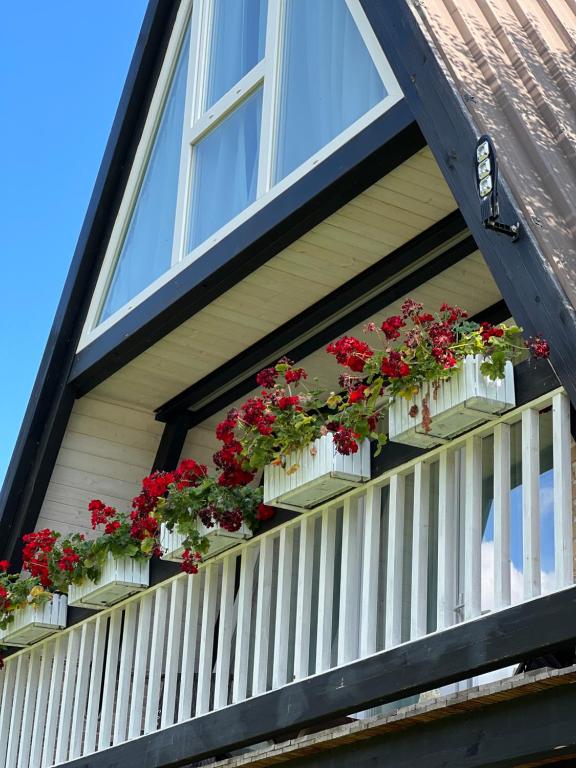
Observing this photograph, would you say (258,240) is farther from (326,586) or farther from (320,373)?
(326,586)

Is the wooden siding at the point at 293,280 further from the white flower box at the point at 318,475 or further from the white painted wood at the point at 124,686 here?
the white painted wood at the point at 124,686

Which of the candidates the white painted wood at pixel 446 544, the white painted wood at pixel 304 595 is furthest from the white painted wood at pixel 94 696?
the white painted wood at pixel 446 544

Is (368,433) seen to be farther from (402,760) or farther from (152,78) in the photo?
(152,78)

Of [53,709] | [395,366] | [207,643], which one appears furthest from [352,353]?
[53,709]

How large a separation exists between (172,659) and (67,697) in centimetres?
112

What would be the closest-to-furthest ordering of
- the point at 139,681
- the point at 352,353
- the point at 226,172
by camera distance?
the point at 352,353 → the point at 139,681 → the point at 226,172

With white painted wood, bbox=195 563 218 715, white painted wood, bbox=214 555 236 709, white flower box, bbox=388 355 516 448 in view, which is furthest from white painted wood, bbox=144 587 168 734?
white flower box, bbox=388 355 516 448

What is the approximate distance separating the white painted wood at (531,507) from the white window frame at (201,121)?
2023 mm

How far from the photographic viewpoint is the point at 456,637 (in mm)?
5016

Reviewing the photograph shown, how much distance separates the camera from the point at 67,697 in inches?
299

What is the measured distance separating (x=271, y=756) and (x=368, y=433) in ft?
4.98

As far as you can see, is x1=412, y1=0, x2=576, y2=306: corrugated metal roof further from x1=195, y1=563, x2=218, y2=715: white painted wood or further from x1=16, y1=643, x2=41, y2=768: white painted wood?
x1=16, y1=643, x2=41, y2=768: white painted wood

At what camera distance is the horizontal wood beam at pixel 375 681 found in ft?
15.3

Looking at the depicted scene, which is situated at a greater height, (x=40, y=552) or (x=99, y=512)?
(x=40, y=552)
